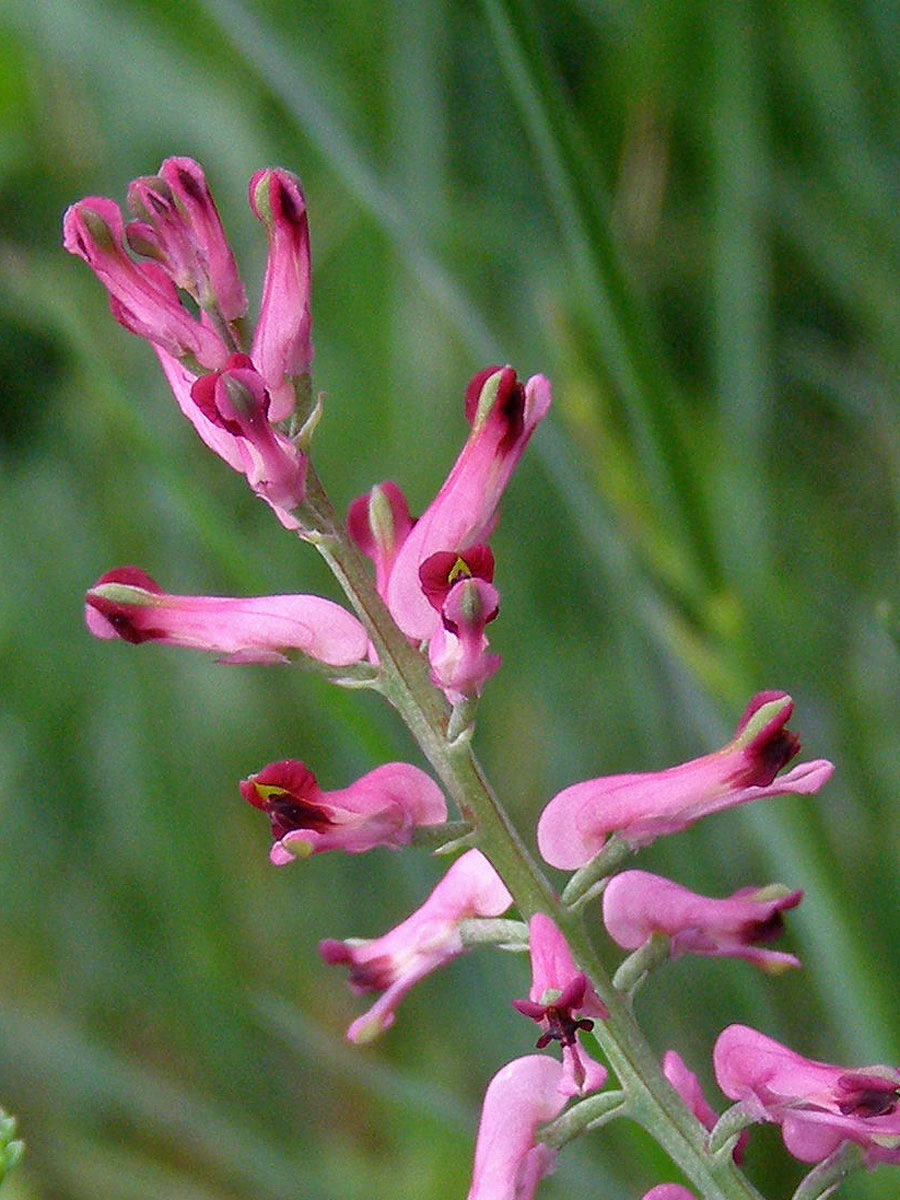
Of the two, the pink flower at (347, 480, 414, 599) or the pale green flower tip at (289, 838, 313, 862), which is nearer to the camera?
the pale green flower tip at (289, 838, 313, 862)

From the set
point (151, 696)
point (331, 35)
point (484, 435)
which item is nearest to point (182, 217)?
point (484, 435)

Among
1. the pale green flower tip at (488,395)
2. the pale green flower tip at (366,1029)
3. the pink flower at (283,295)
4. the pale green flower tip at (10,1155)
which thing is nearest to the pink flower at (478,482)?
the pale green flower tip at (488,395)

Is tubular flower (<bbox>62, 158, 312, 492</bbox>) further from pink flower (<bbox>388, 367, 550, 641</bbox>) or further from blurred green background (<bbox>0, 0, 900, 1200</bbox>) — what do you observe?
blurred green background (<bbox>0, 0, 900, 1200</bbox>)

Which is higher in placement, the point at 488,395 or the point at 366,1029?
the point at 488,395

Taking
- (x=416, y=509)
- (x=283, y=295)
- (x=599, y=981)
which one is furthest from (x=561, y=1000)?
(x=416, y=509)

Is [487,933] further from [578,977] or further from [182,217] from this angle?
[182,217]

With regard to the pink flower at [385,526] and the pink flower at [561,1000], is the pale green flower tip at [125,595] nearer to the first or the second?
the pink flower at [385,526]

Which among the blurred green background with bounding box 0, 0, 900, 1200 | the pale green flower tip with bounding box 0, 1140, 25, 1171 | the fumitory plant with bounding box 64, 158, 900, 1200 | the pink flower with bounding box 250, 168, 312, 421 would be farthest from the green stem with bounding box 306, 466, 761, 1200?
the blurred green background with bounding box 0, 0, 900, 1200

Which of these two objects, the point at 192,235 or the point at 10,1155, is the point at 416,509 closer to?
the point at 192,235
